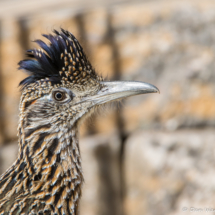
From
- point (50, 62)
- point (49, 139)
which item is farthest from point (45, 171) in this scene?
point (50, 62)

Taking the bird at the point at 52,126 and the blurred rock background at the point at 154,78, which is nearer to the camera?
the bird at the point at 52,126

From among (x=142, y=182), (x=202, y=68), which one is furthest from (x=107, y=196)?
(x=202, y=68)

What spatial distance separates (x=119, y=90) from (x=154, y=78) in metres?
1.68

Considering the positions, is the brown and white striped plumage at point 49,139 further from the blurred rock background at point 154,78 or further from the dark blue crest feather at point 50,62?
the blurred rock background at point 154,78

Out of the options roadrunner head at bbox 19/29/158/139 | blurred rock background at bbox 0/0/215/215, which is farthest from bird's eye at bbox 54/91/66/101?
blurred rock background at bbox 0/0/215/215

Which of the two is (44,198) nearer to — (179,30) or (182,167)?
(182,167)

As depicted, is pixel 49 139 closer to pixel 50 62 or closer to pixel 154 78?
pixel 50 62

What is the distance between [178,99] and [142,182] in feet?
3.36

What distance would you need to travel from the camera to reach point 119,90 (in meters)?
2.25

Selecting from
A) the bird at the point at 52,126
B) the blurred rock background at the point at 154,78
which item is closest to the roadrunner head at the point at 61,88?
the bird at the point at 52,126

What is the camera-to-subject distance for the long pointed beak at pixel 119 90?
2.20m

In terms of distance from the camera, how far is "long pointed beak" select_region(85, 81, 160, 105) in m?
2.20

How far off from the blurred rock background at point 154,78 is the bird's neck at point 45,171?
1.59 meters

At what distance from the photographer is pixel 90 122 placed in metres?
2.60
